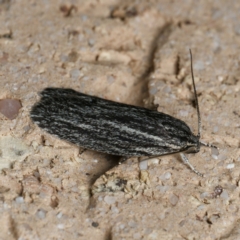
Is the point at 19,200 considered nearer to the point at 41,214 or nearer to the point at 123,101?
the point at 41,214

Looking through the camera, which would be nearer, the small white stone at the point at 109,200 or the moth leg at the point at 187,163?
the small white stone at the point at 109,200

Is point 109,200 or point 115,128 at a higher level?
point 115,128

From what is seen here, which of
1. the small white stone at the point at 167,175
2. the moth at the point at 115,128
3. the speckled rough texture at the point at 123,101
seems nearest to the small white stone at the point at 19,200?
the speckled rough texture at the point at 123,101

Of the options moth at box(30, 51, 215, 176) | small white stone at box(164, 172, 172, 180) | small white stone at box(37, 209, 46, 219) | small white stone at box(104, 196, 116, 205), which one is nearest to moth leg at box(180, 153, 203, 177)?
moth at box(30, 51, 215, 176)

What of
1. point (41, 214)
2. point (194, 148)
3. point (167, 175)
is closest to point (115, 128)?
point (167, 175)

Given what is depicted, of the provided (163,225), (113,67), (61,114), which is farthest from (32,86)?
(163,225)

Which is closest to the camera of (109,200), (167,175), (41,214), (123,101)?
(41,214)

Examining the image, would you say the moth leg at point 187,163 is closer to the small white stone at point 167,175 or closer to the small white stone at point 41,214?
the small white stone at point 167,175
